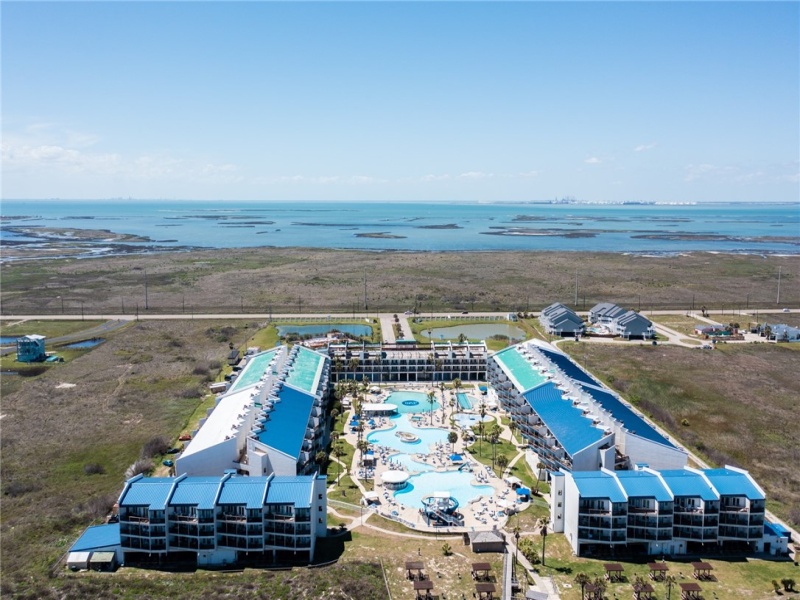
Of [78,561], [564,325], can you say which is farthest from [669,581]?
[564,325]

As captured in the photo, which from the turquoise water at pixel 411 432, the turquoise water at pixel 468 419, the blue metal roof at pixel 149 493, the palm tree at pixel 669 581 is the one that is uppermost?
the blue metal roof at pixel 149 493

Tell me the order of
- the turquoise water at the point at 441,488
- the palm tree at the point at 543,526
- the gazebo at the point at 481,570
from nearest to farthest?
1. the gazebo at the point at 481,570
2. the palm tree at the point at 543,526
3. the turquoise water at the point at 441,488

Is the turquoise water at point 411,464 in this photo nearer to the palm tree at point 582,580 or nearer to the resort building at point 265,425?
the resort building at point 265,425

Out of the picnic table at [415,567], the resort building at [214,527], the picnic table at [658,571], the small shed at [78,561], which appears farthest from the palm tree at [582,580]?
the small shed at [78,561]

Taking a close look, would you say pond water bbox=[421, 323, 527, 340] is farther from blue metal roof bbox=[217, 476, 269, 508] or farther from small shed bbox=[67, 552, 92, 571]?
small shed bbox=[67, 552, 92, 571]

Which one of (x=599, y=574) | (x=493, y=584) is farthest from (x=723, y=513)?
(x=493, y=584)

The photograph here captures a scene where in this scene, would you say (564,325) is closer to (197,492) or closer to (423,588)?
(423,588)
